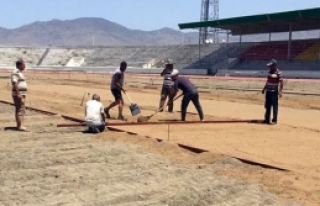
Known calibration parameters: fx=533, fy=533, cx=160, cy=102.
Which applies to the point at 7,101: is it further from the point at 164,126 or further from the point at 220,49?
the point at 220,49

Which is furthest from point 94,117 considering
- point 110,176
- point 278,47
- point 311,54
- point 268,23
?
point 278,47

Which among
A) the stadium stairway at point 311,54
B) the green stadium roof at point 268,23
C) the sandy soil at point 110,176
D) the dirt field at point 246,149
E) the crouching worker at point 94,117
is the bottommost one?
the dirt field at point 246,149

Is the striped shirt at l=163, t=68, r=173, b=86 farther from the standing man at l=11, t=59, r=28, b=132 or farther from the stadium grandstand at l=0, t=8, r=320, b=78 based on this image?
the stadium grandstand at l=0, t=8, r=320, b=78

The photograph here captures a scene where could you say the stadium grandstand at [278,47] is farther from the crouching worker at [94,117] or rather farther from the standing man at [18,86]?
the standing man at [18,86]

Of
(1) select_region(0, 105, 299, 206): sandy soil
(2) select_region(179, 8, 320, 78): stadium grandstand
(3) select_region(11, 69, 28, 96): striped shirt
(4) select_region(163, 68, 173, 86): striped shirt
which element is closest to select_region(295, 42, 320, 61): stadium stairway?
(2) select_region(179, 8, 320, 78): stadium grandstand

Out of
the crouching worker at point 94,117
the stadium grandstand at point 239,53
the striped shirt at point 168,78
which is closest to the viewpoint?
the crouching worker at point 94,117

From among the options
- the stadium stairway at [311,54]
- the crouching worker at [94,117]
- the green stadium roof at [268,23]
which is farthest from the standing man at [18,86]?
the stadium stairway at [311,54]

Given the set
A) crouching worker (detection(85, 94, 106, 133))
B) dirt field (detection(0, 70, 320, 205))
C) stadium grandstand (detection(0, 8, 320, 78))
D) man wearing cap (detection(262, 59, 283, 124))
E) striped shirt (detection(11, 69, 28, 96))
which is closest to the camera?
dirt field (detection(0, 70, 320, 205))

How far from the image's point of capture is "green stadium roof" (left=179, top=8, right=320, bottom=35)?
46.8 metres

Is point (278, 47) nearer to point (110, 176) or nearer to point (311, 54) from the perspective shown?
point (311, 54)

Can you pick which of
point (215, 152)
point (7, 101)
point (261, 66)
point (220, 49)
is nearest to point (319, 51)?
point (261, 66)

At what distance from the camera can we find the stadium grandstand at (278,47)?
46.8 meters

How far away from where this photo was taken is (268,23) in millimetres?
52906

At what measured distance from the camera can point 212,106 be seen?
71.9 feet
